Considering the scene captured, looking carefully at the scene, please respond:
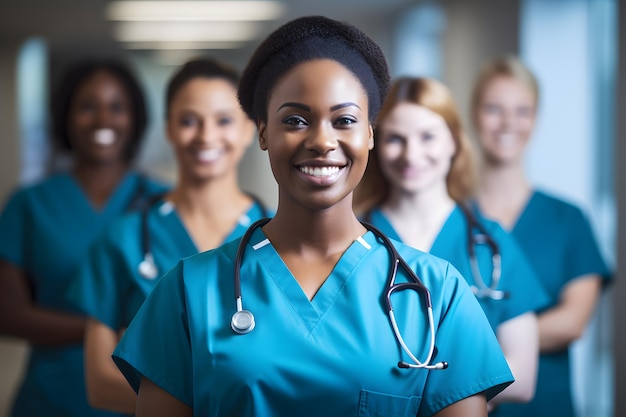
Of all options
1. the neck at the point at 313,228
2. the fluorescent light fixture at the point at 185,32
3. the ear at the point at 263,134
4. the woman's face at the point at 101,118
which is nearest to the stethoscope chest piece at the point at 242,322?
the neck at the point at 313,228

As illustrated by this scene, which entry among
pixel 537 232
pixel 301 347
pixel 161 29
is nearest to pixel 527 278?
pixel 537 232

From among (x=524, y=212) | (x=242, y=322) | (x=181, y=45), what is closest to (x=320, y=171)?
(x=242, y=322)

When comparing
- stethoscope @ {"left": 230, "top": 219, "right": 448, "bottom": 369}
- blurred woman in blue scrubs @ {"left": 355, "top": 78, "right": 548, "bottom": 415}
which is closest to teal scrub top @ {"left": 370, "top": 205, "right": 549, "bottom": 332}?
blurred woman in blue scrubs @ {"left": 355, "top": 78, "right": 548, "bottom": 415}

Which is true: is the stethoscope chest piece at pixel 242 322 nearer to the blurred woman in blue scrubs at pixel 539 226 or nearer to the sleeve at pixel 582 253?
the blurred woman in blue scrubs at pixel 539 226

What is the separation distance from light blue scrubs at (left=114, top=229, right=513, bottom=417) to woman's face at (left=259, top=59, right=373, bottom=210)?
4.8 inches

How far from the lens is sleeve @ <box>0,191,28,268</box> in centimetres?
223

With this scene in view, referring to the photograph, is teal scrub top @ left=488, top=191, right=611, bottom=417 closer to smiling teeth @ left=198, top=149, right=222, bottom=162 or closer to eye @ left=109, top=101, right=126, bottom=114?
smiling teeth @ left=198, top=149, right=222, bottom=162

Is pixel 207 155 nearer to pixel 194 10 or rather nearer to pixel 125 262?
pixel 125 262

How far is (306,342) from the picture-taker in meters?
1.11

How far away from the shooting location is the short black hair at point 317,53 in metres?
1.12

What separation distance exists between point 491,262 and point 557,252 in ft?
1.68

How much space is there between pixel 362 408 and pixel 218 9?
189 inches

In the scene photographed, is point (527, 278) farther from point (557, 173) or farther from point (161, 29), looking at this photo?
point (161, 29)

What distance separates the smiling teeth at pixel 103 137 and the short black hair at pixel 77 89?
0.28 feet
